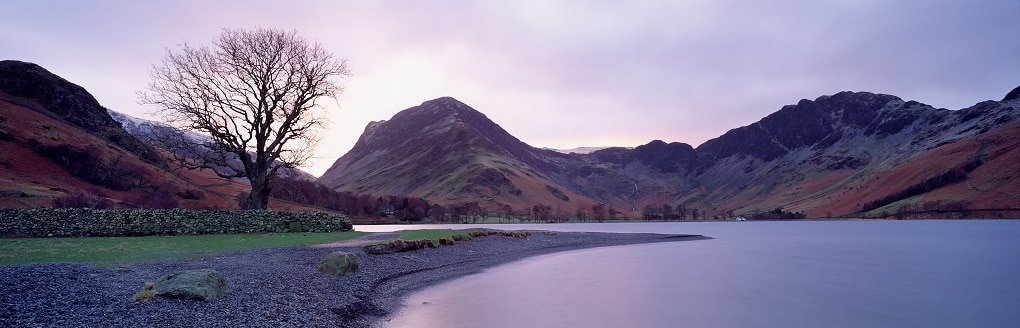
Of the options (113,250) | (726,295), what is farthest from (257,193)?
(726,295)

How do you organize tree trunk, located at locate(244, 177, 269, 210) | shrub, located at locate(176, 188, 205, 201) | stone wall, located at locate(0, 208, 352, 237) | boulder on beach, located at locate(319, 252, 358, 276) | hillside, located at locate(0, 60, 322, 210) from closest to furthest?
boulder on beach, located at locate(319, 252, 358, 276) → stone wall, located at locate(0, 208, 352, 237) → tree trunk, located at locate(244, 177, 269, 210) → hillside, located at locate(0, 60, 322, 210) → shrub, located at locate(176, 188, 205, 201)

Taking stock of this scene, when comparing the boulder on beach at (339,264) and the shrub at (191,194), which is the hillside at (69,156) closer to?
the shrub at (191,194)

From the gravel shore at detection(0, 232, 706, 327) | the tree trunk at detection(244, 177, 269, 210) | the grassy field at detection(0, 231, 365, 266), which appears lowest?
the gravel shore at detection(0, 232, 706, 327)

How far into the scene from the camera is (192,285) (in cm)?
1595

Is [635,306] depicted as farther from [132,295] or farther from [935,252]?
[935,252]

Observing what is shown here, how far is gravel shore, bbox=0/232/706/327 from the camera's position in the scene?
1295cm

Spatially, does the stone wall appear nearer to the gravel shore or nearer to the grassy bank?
the grassy bank

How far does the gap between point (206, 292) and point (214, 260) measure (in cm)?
899

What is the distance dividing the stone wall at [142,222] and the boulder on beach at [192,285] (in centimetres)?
2549

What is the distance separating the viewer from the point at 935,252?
60.4 meters

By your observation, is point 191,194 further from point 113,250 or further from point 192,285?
point 192,285

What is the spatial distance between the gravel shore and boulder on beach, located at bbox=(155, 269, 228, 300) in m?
0.27

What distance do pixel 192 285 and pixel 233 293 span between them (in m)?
1.91

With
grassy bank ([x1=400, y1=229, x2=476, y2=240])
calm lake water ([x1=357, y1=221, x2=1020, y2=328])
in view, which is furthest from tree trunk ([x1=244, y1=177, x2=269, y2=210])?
calm lake water ([x1=357, y1=221, x2=1020, y2=328])
